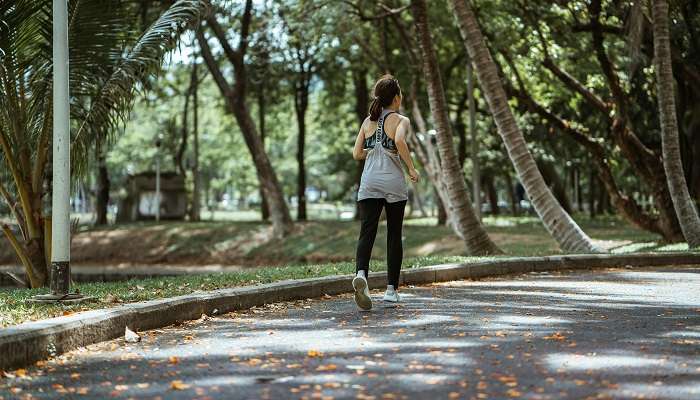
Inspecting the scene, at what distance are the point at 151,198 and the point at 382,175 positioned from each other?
35.9 meters

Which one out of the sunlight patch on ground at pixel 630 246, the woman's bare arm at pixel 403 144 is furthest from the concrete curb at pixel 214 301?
the sunlight patch on ground at pixel 630 246

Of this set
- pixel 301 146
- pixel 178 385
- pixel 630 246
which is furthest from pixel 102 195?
pixel 178 385

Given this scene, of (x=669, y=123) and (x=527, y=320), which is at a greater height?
(x=669, y=123)

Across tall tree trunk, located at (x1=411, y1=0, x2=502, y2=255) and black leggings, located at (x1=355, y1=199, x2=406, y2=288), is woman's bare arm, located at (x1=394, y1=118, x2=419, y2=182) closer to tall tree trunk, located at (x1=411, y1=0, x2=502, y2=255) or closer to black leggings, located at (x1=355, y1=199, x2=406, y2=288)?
black leggings, located at (x1=355, y1=199, x2=406, y2=288)

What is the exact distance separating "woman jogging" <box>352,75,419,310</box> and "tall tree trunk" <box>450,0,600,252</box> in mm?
7961

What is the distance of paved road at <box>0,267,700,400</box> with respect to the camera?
5.16 meters

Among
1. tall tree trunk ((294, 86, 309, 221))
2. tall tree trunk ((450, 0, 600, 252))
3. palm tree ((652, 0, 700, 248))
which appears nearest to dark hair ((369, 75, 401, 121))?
tall tree trunk ((450, 0, 600, 252))

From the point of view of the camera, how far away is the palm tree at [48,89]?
12.5m

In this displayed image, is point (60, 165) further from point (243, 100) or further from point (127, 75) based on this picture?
point (243, 100)

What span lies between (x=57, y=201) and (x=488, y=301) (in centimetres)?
429

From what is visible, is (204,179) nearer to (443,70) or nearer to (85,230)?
(85,230)

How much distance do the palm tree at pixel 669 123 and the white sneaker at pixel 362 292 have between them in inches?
413

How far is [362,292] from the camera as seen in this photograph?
8.52 m

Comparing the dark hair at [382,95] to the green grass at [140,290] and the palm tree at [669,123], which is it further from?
the palm tree at [669,123]
